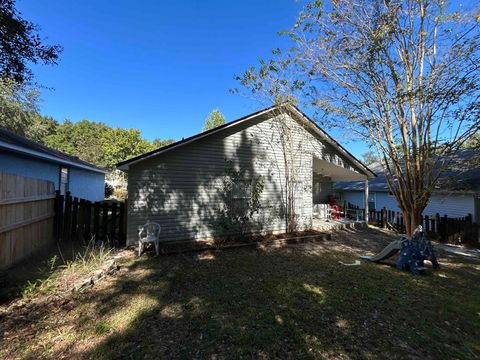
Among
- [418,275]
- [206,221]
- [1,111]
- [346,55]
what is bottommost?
[418,275]

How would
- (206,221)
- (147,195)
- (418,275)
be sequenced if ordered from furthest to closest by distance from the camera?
(206,221)
(147,195)
(418,275)

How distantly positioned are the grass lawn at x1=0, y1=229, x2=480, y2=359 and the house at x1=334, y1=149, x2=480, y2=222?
2871 mm

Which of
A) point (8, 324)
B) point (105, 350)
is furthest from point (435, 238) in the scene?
point (8, 324)

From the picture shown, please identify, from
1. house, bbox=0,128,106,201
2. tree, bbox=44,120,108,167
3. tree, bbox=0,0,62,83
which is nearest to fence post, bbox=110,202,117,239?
house, bbox=0,128,106,201

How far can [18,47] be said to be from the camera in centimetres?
691

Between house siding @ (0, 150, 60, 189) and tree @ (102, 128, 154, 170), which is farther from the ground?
tree @ (102, 128, 154, 170)

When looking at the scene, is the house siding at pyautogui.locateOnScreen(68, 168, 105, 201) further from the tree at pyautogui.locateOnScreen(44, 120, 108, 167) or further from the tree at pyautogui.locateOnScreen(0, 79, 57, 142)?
the tree at pyautogui.locateOnScreen(44, 120, 108, 167)

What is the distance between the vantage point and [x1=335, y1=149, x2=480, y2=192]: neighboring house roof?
6660 millimetres

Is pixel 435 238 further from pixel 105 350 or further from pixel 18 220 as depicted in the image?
pixel 18 220

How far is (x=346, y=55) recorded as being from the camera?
7355mm

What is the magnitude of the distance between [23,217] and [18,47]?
477 centimetres

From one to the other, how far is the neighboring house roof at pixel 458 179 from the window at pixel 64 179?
14.9m

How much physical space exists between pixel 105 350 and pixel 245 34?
1262 centimetres

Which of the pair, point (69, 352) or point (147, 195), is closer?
point (69, 352)
